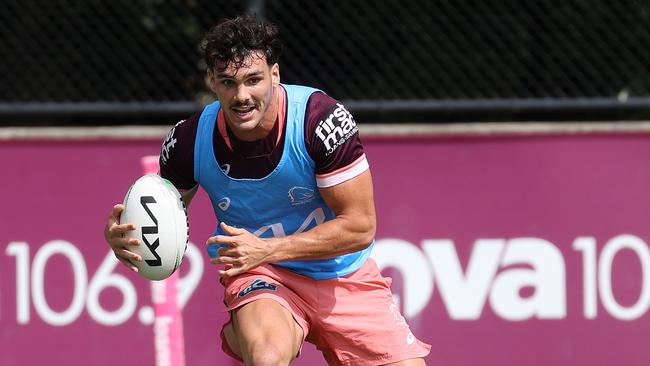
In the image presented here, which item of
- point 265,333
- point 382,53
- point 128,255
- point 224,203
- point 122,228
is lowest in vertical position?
point 265,333

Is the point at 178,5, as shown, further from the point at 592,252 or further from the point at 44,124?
the point at 592,252

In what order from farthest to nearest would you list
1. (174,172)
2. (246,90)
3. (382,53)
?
1. (382,53)
2. (174,172)
3. (246,90)

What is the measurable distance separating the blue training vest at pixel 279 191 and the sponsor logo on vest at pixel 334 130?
97 mm

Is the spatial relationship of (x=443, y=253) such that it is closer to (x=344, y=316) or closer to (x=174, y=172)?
(x=344, y=316)

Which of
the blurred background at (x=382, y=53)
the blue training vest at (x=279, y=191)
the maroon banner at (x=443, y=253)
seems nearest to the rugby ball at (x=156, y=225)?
the blue training vest at (x=279, y=191)

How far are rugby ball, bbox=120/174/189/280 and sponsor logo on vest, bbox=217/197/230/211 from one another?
8.0 inches

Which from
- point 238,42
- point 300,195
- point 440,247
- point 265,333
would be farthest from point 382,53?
point 265,333

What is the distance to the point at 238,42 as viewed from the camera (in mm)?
5090

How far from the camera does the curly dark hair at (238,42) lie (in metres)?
5.08

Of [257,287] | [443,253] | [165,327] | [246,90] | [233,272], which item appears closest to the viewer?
[233,272]

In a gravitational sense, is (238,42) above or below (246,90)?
above

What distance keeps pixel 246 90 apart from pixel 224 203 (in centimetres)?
57

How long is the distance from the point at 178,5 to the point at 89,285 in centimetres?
226

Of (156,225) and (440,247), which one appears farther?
(440,247)
